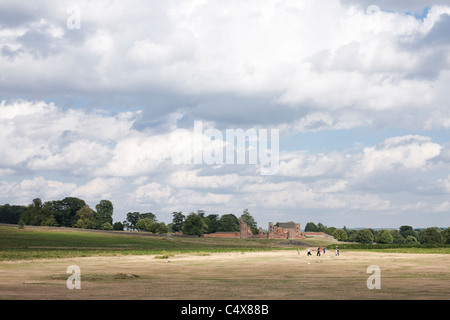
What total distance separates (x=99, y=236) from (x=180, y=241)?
24.8 m

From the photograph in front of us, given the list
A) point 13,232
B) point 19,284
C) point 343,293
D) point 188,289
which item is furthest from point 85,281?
point 13,232

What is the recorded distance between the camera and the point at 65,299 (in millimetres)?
27516
